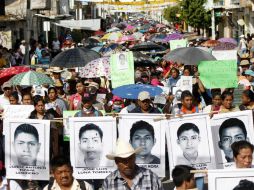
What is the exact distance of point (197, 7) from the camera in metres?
70.8

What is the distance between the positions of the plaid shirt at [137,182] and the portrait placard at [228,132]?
2728 millimetres

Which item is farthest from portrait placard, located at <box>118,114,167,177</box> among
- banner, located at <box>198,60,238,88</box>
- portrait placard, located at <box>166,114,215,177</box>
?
banner, located at <box>198,60,238,88</box>

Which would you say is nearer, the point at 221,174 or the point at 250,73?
the point at 221,174

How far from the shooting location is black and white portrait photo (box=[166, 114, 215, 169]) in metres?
9.26

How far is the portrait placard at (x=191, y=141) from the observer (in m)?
9.26

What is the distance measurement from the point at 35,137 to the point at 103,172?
3.09ft

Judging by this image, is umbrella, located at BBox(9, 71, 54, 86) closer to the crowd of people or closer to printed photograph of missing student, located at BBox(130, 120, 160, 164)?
the crowd of people

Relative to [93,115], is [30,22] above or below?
above

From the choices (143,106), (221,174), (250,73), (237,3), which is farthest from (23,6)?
(221,174)

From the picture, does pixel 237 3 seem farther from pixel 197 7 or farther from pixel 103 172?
pixel 103 172

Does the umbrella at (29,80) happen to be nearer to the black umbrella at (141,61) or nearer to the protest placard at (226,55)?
the protest placard at (226,55)

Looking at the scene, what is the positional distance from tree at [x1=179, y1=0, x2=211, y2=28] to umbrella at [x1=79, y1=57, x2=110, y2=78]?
53137 millimetres

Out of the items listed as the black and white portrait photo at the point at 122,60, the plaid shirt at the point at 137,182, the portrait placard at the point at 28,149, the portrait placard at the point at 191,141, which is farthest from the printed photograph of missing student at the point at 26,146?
the black and white portrait photo at the point at 122,60

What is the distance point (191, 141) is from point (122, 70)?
657 cm
